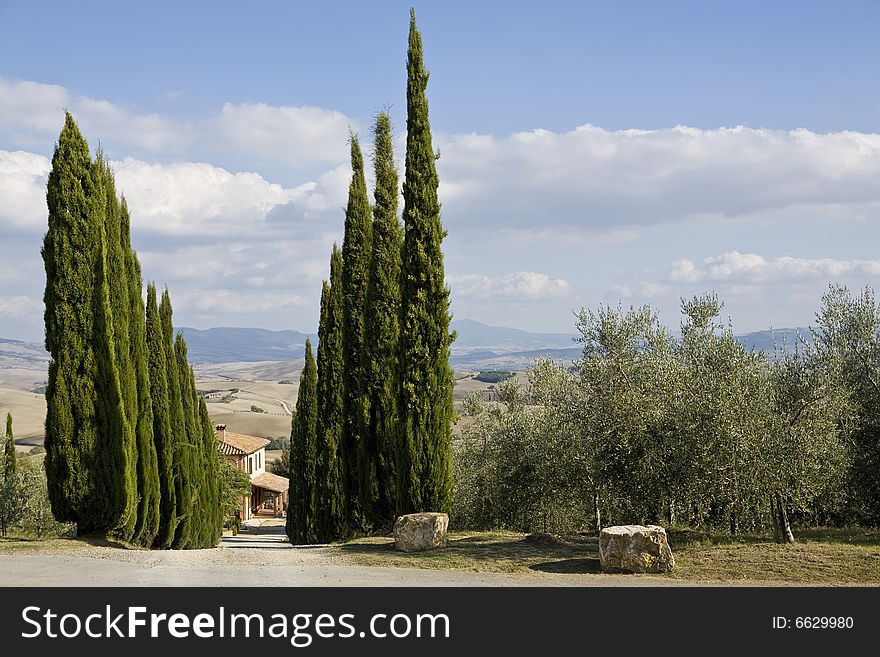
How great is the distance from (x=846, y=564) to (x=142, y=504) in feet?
44.2

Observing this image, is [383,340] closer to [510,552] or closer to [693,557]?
[510,552]

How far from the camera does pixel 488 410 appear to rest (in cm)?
2295

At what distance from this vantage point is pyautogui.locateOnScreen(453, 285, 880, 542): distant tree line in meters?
13.5

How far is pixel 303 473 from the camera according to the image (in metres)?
22.2

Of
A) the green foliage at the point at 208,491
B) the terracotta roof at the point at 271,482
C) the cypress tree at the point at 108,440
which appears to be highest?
the cypress tree at the point at 108,440

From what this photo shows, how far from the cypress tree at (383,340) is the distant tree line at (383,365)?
0.03m

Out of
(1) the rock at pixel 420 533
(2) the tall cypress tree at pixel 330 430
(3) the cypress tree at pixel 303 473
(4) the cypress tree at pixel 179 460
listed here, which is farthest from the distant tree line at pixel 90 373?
(1) the rock at pixel 420 533

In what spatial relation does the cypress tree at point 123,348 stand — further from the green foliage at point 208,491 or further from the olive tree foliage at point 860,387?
the olive tree foliage at point 860,387

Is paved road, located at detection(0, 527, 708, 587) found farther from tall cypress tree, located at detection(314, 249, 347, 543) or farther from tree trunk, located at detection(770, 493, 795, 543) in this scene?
tall cypress tree, located at detection(314, 249, 347, 543)

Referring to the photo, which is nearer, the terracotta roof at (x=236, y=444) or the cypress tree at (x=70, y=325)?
the cypress tree at (x=70, y=325)

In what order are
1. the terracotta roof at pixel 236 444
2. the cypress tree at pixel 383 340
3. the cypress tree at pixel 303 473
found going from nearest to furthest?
the cypress tree at pixel 383 340 < the cypress tree at pixel 303 473 < the terracotta roof at pixel 236 444

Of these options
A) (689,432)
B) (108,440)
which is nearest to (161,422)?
(108,440)

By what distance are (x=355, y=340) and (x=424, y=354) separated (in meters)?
3.92

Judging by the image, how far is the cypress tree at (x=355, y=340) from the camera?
725 inches
